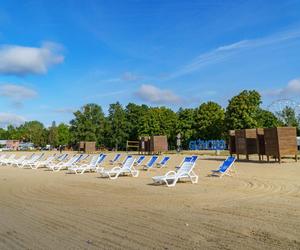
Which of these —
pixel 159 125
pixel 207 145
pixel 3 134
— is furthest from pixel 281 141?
pixel 3 134

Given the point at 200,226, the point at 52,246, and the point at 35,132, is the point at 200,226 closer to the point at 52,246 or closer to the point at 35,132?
the point at 52,246

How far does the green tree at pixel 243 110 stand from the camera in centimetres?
4734

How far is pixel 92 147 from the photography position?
173ft

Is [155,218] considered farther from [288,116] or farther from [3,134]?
[3,134]

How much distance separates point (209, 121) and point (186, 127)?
3650 mm

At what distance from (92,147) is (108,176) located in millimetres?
36724

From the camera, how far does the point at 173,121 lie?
203 feet

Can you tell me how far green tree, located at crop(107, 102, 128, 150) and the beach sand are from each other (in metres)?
56.1

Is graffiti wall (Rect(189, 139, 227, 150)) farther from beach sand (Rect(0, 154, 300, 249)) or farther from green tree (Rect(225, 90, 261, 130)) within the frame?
beach sand (Rect(0, 154, 300, 249))

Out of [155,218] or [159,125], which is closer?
[155,218]

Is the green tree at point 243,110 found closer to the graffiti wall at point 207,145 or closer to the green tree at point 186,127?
the graffiti wall at point 207,145

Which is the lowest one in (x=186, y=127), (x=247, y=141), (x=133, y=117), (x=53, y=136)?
(x=247, y=141)

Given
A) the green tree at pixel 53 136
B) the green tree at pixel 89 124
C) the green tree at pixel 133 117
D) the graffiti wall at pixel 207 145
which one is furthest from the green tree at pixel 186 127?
the green tree at pixel 53 136

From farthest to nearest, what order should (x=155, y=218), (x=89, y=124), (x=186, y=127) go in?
(x=89, y=124)
(x=186, y=127)
(x=155, y=218)
